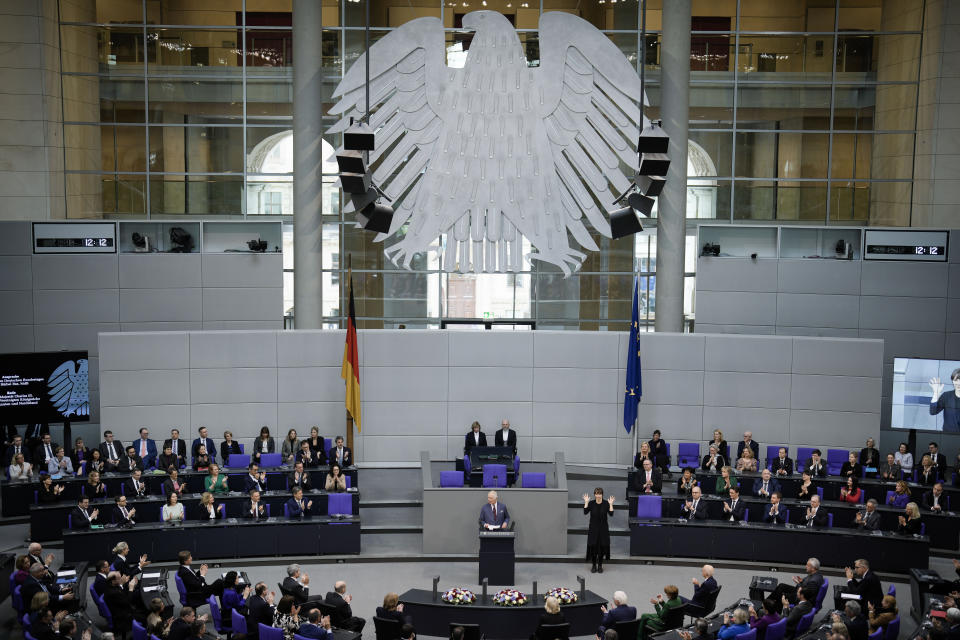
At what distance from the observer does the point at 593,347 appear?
20000mm

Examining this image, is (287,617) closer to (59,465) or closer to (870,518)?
(59,465)

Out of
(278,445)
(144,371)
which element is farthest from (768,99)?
(144,371)

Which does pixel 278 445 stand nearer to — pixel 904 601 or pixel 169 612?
pixel 169 612

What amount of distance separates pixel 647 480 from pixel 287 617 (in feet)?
23.6

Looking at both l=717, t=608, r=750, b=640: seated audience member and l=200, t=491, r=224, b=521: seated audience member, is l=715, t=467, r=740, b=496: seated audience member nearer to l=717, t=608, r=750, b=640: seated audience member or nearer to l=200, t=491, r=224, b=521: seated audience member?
l=717, t=608, r=750, b=640: seated audience member

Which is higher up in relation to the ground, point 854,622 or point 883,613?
point 883,613

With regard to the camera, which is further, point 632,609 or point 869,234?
point 869,234

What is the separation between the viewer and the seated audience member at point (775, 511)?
15883mm

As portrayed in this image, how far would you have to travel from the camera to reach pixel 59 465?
17312 mm

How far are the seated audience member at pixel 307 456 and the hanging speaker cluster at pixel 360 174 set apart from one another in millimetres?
4277

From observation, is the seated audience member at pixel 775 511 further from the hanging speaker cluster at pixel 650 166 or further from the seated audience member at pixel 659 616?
the hanging speaker cluster at pixel 650 166

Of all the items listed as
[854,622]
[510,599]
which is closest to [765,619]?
[854,622]

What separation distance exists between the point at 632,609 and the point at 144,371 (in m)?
11.2

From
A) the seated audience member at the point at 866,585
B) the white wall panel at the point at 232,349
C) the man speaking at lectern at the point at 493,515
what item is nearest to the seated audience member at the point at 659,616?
the seated audience member at the point at 866,585
